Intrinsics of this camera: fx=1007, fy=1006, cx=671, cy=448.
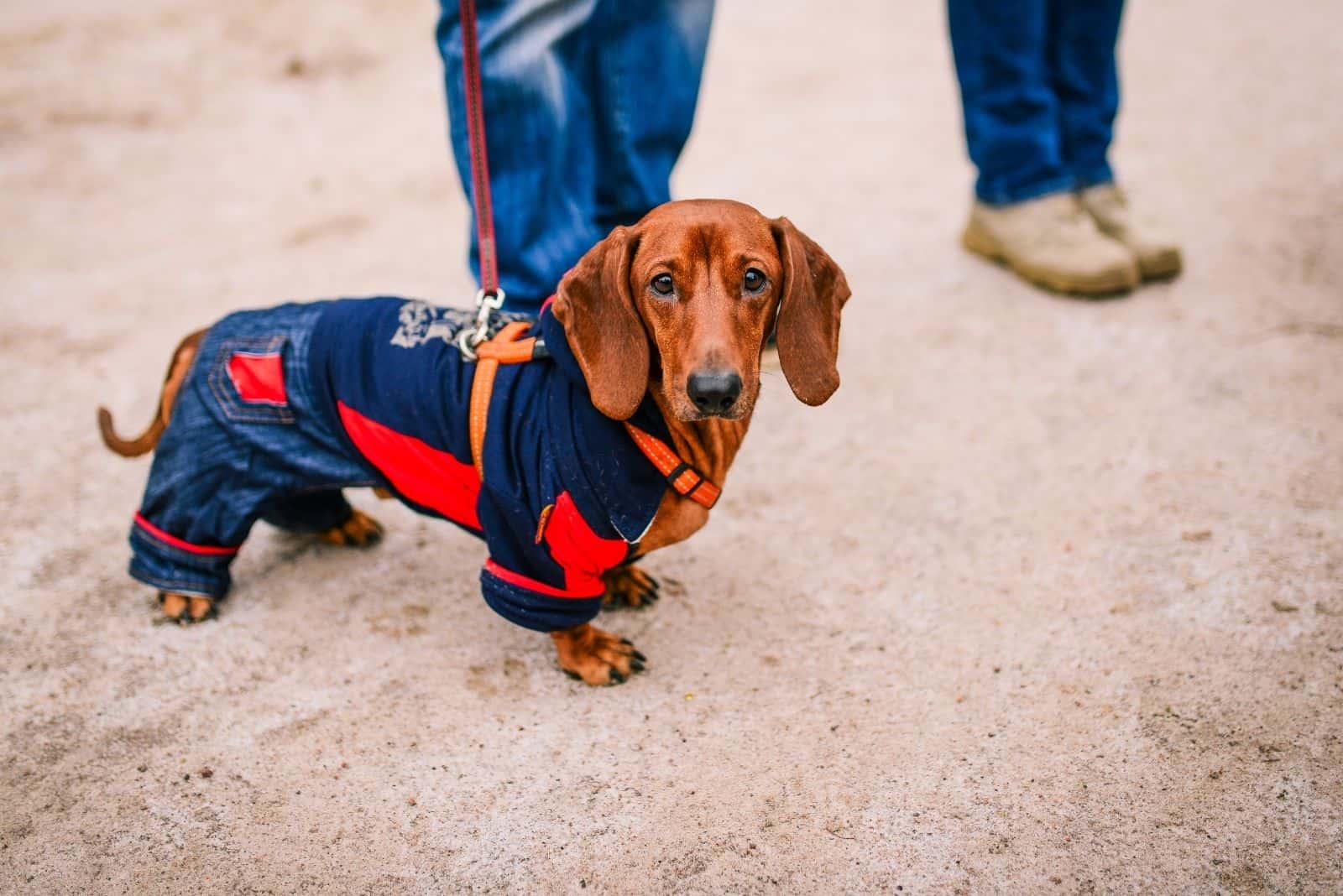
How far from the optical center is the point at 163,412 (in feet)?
8.59

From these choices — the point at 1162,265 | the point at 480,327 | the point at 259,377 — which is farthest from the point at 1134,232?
the point at 259,377

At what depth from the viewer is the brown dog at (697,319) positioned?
1973 mm

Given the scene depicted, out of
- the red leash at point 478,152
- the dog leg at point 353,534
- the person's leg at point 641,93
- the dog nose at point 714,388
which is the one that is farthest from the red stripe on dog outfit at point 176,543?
the person's leg at point 641,93

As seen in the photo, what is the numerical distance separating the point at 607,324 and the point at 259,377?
911 mm

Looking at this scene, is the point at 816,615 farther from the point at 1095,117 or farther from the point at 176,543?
the point at 1095,117

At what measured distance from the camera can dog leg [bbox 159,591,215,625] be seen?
258 centimetres

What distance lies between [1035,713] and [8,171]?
5116 millimetres

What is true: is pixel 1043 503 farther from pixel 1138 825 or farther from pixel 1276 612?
pixel 1138 825

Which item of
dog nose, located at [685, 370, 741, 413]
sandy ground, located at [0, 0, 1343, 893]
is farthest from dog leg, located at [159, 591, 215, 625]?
dog nose, located at [685, 370, 741, 413]

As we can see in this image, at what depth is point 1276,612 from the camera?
7.93ft

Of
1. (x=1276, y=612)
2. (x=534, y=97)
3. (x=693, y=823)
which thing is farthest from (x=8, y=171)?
(x=1276, y=612)

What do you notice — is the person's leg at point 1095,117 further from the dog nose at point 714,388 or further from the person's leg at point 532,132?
the dog nose at point 714,388

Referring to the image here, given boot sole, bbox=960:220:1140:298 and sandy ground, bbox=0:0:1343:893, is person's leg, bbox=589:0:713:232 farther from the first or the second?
boot sole, bbox=960:220:1140:298

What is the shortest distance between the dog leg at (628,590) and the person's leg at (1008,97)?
2.26 m
